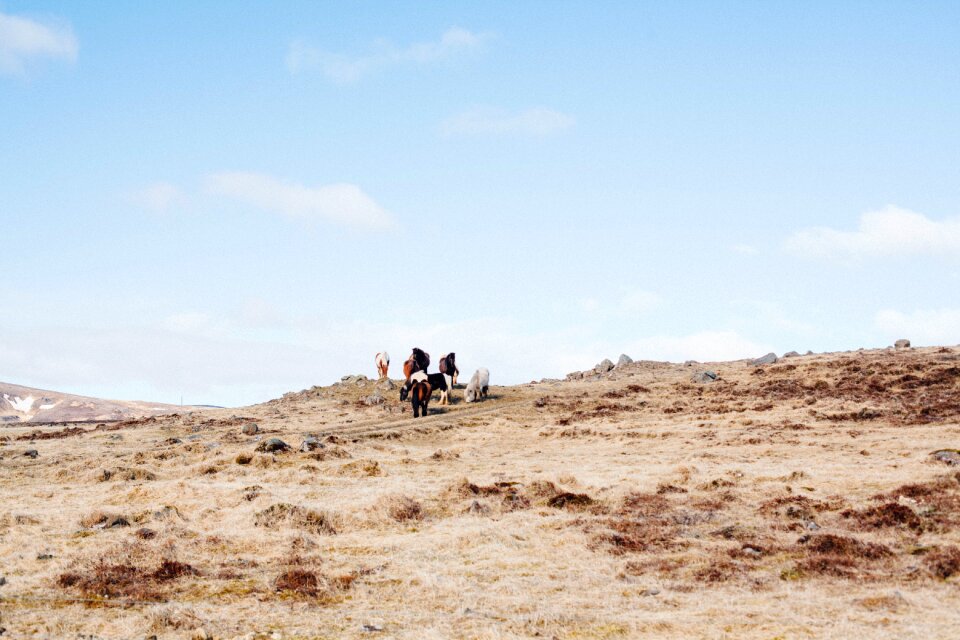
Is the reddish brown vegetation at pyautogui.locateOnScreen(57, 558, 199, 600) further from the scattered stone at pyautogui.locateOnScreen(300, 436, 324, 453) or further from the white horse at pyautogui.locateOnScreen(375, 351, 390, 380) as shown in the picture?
the white horse at pyautogui.locateOnScreen(375, 351, 390, 380)

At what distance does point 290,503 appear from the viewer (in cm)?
1839

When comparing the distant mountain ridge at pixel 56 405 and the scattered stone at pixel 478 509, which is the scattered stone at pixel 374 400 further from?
the distant mountain ridge at pixel 56 405

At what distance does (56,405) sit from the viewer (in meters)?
132

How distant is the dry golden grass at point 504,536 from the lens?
10.6 m

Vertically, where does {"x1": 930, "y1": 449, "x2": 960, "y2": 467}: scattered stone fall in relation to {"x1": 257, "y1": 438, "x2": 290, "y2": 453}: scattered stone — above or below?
below

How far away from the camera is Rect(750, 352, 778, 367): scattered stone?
5729cm

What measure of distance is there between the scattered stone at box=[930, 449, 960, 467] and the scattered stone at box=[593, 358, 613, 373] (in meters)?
41.1

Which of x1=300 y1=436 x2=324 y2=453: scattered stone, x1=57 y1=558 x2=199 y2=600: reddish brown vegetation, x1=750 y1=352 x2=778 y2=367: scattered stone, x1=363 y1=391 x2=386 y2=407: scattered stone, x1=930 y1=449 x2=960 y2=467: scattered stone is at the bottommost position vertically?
x1=57 y1=558 x2=199 y2=600: reddish brown vegetation

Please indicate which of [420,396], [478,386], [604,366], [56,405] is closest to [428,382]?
[420,396]

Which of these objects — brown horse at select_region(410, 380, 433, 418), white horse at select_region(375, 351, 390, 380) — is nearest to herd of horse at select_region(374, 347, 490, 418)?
brown horse at select_region(410, 380, 433, 418)

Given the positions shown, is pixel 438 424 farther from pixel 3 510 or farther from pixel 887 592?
pixel 887 592

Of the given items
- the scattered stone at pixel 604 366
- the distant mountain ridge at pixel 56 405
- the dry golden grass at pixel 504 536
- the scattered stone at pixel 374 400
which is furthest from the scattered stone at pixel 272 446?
the distant mountain ridge at pixel 56 405

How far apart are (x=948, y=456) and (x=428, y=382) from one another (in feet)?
89.7

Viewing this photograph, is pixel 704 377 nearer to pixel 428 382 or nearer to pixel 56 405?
pixel 428 382
